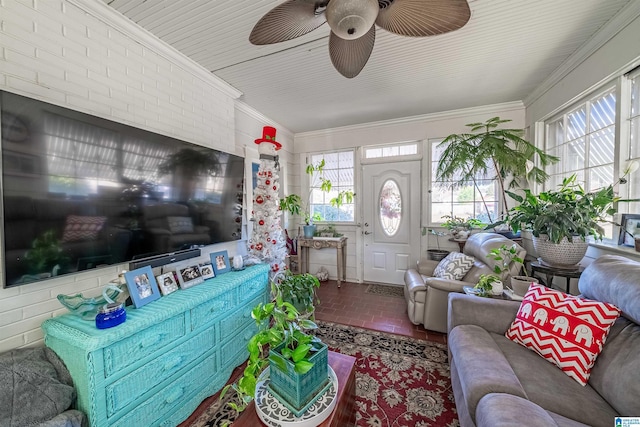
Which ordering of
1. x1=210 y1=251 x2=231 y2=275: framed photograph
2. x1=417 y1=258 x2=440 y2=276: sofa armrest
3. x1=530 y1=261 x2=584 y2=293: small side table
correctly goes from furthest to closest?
1. x1=417 y1=258 x2=440 y2=276: sofa armrest
2. x1=210 y1=251 x2=231 y2=275: framed photograph
3. x1=530 y1=261 x2=584 y2=293: small side table

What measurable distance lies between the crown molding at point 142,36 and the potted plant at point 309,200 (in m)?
1.82

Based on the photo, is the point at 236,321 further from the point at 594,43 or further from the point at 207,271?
the point at 594,43

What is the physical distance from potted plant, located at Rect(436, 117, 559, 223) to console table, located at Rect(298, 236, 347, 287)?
177cm

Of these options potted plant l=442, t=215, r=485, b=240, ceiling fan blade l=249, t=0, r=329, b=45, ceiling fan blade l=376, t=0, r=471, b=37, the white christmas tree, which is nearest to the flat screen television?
the white christmas tree

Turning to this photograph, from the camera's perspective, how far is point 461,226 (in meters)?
3.14

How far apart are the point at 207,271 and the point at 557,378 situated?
7.52 feet

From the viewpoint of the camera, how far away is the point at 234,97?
268 cm

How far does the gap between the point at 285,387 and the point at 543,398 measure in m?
1.15

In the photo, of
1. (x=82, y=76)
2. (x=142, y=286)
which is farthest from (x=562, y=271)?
Result: (x=82, y=76)

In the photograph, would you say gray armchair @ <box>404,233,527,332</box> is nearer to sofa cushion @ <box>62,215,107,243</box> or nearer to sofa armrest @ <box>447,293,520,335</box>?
sofa armrest @ <box>447,293,520,335</box>

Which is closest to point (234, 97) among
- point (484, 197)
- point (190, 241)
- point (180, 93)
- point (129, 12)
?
point (180, 93)

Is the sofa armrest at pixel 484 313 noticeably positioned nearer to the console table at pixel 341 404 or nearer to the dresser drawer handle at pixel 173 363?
the console table at pixel 341 404

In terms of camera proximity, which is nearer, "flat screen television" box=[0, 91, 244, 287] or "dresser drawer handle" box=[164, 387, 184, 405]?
"flat screen television" box=[0, 91, 244, 287]

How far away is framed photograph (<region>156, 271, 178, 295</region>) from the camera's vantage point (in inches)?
62.9
